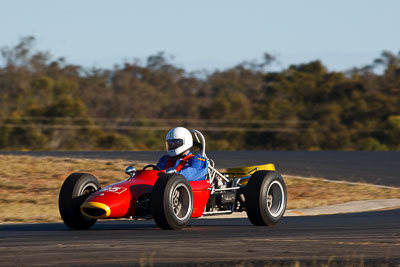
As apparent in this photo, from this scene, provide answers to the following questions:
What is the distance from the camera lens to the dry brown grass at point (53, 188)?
16.3m

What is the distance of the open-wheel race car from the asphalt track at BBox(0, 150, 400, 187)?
386 inches

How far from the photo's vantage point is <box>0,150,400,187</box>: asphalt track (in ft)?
75.9

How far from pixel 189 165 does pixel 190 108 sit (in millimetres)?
48587

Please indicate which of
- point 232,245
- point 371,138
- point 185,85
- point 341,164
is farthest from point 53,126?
point 232,245

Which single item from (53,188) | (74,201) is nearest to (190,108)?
(53,188)

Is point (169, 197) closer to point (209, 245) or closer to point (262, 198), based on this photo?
point (209, 245)

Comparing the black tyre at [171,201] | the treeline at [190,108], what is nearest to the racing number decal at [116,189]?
the black tyre at [171,201]

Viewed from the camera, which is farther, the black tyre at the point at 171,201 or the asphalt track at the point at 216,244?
the black tyre at the point at 171,201

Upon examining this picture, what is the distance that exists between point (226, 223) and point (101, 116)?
45563 millimetres

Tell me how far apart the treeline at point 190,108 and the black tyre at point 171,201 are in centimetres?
2952

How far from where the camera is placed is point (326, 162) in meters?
27.5

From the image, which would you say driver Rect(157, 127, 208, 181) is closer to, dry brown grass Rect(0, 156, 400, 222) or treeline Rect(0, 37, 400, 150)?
dry brown grass Rect(0, 156, 400, 222)

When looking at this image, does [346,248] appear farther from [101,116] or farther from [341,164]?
[101,116]

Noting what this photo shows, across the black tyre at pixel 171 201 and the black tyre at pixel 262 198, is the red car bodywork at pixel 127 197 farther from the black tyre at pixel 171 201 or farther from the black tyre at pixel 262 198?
the black tyre at pixel 262 198
